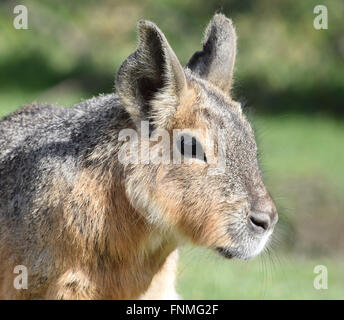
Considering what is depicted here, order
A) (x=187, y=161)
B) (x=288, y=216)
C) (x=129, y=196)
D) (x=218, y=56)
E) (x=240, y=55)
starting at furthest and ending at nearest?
(x=240, y=55) → (x=288, y=216) → (x=218, y=56) → (x=129, y=196) → (x=187, y=161)

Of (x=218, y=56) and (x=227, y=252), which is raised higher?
(x=218, y=56)

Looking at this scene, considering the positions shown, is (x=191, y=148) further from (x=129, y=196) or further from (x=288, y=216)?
(x=288, y=216)

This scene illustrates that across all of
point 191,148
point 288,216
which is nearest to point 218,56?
point 191,148

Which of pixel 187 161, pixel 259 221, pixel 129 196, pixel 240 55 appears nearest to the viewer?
pixel 259 221

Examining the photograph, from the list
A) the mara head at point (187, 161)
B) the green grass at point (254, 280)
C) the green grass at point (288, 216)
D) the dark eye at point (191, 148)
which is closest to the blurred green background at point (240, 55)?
the green grass at point (288, 216)

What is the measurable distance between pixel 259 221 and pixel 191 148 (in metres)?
0.63

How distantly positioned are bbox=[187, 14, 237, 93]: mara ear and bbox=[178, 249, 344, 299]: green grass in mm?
1530

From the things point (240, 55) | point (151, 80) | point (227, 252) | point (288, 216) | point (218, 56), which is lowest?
point (288, 216)

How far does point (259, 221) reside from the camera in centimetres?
499

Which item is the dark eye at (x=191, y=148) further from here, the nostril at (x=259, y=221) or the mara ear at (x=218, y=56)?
the mara ear at (x=218, y=56)

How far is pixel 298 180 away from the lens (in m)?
15.8

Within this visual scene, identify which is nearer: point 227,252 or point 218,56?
point 227,252

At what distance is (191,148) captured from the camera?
201 inches

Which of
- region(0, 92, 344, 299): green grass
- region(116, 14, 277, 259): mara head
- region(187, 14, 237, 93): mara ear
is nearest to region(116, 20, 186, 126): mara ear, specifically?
region(116, 14, 277, 259): mara head
